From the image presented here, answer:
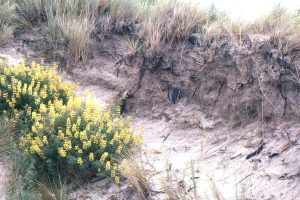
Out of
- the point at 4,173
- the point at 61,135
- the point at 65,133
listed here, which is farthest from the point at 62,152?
the point at 4,173

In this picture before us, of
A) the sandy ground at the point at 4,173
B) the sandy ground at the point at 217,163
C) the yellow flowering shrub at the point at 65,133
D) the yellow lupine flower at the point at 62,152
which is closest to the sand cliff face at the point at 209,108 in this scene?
the sandy ground at the point at 217,163

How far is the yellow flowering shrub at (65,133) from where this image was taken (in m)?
6.26

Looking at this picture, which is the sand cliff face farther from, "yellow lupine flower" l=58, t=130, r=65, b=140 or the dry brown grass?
"yellow lupine flower" l=58, t=130, r=65, b=140

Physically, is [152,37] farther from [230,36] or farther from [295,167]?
[295,167]

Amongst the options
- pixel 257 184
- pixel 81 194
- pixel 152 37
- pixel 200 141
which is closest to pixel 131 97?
pixel 152 37

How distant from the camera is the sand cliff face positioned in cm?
586

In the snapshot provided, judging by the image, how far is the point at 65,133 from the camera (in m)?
6.55

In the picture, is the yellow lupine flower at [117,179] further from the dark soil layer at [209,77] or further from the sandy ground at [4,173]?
the dark soil layer at [209,77]

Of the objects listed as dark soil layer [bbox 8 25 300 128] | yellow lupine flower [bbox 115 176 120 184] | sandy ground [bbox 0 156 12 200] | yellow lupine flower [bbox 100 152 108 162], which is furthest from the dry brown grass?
dark soil layer [bbox 8 25 300 128]

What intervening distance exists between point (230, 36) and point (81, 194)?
3.51 metres

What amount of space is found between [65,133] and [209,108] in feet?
7.76

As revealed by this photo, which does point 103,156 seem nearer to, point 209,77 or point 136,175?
point 136,175

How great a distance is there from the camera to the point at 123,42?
Answer: 904cm

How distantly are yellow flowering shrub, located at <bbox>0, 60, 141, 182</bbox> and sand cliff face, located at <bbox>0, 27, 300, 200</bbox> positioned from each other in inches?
15.2
